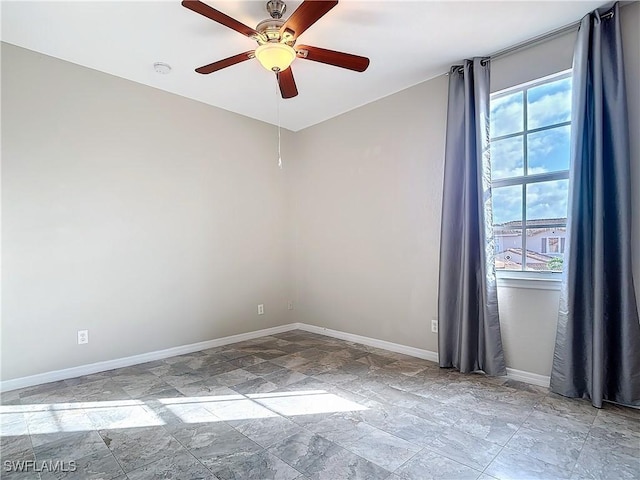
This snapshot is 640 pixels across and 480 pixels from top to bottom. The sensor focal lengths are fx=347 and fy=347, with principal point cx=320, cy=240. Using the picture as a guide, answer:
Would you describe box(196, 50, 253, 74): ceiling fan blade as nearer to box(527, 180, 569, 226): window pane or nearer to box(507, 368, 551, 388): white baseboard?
box(527, 180, 569, 226): window pane

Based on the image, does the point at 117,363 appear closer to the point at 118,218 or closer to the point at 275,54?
the point at 118,218

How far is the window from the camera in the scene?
2.69 metres

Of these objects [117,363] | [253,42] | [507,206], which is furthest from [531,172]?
[117,363]

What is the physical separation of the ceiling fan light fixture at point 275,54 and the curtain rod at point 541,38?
70.0 inches

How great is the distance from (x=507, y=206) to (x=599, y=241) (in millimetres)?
770

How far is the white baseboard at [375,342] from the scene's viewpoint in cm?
333

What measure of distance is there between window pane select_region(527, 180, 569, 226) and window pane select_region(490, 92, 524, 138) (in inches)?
20.7

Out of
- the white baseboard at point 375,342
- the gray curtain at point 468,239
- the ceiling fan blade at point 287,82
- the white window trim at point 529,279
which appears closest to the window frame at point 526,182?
the white window trim at point 529,279

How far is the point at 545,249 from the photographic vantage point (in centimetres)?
276

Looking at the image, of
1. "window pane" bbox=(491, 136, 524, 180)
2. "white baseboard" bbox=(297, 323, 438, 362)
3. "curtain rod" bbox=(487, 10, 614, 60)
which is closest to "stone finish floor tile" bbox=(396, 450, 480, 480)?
"white baseboard" bbox=(297, 323, 438, 362)

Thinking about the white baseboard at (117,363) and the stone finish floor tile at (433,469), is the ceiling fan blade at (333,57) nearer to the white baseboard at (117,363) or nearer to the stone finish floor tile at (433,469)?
the stone finish floor tile at (433,469)

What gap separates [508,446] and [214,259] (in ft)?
10.2

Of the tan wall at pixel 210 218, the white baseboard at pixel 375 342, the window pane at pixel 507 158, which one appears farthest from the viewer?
the white baseboard at pixel 375 342

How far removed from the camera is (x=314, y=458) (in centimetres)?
180
